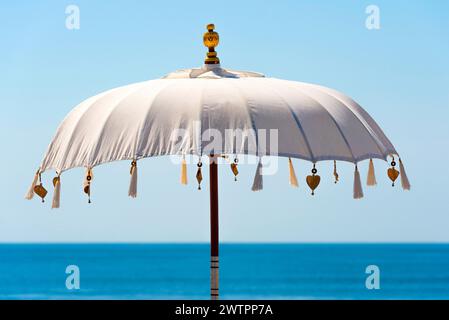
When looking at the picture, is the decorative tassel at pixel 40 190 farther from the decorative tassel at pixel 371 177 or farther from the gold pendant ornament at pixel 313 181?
the decorative tassel at pixel 371 177

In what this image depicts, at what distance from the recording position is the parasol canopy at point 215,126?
6.77 m

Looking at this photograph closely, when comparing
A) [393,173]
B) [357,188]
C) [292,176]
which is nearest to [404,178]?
[393,173]

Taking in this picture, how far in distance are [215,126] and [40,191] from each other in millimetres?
1557

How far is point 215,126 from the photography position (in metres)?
6.82

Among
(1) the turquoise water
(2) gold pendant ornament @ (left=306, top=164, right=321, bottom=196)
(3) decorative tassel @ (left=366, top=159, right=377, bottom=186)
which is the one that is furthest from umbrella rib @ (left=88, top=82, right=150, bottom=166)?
(1) the turquoise water

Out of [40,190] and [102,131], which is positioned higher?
[102,131]

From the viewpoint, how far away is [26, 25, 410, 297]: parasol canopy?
22.2 ft

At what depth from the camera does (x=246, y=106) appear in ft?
22.9

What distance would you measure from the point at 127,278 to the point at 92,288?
22.7ft

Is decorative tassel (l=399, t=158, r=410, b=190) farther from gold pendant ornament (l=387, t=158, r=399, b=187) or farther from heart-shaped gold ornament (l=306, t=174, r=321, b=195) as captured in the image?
heart-shaped gold ornament (l=306, t=174, r=321, b=195)

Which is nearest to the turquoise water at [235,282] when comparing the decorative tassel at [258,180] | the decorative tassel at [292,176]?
the decorative tassel at [292,176]

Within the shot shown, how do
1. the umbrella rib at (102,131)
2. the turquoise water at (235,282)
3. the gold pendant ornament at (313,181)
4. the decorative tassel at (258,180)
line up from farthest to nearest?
1. the turquoise water at (235,282)
2. the gold pendant ornament at (313,181)
3. the umbrella rib at (102,131)
4. the decorative tassel at (258,180)

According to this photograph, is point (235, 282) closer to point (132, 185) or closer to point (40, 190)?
point (40, 190)
